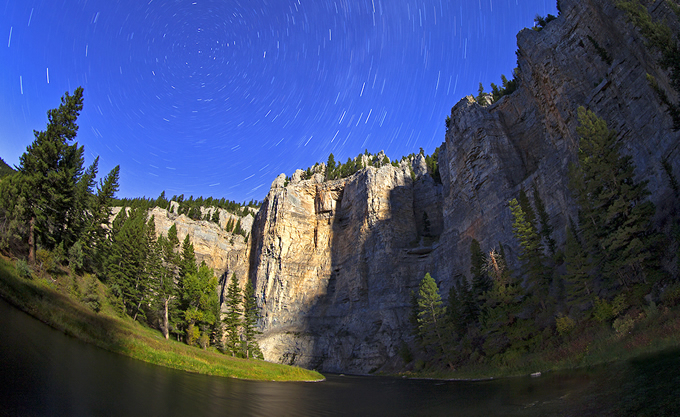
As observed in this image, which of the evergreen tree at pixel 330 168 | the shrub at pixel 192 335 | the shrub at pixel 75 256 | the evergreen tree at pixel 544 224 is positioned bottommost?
the shrub at pixel 192 335

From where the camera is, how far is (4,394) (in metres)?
7.52

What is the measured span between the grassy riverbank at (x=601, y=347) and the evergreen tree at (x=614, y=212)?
471 centimetres

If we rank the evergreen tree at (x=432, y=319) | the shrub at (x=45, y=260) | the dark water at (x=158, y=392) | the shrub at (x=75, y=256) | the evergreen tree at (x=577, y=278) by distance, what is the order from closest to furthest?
the dark water at (x=158, y=392), the shrub at (x=45, y=260), the evergreen tree at (x=577, y=278), the shrub at (x=75, y=256), the evergreen tree at (x=432, y=319)

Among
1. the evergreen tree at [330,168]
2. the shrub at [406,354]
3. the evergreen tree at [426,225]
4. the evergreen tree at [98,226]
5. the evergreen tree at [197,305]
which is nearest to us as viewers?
the evergreen tree at [98,226]

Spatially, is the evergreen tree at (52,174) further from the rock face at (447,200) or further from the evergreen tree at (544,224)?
the evergreen tree at (544,224)

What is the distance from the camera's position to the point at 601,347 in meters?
22.1

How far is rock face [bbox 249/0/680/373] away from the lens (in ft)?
114

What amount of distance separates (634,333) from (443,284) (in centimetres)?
4220

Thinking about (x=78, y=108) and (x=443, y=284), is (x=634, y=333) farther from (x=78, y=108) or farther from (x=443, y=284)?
(x=78, y=108)

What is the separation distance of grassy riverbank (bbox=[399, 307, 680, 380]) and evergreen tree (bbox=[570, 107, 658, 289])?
15.4 ft

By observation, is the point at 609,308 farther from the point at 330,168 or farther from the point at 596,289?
the point at 330,168

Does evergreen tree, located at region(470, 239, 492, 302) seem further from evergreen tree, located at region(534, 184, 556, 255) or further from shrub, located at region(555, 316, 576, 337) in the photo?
shrub, located at region(555, 316, 576, 337)

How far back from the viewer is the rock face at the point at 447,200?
34.7 m

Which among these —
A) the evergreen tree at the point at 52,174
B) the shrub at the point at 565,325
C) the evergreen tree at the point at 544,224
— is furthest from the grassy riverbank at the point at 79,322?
the evergreen tree at the point at 544,224
